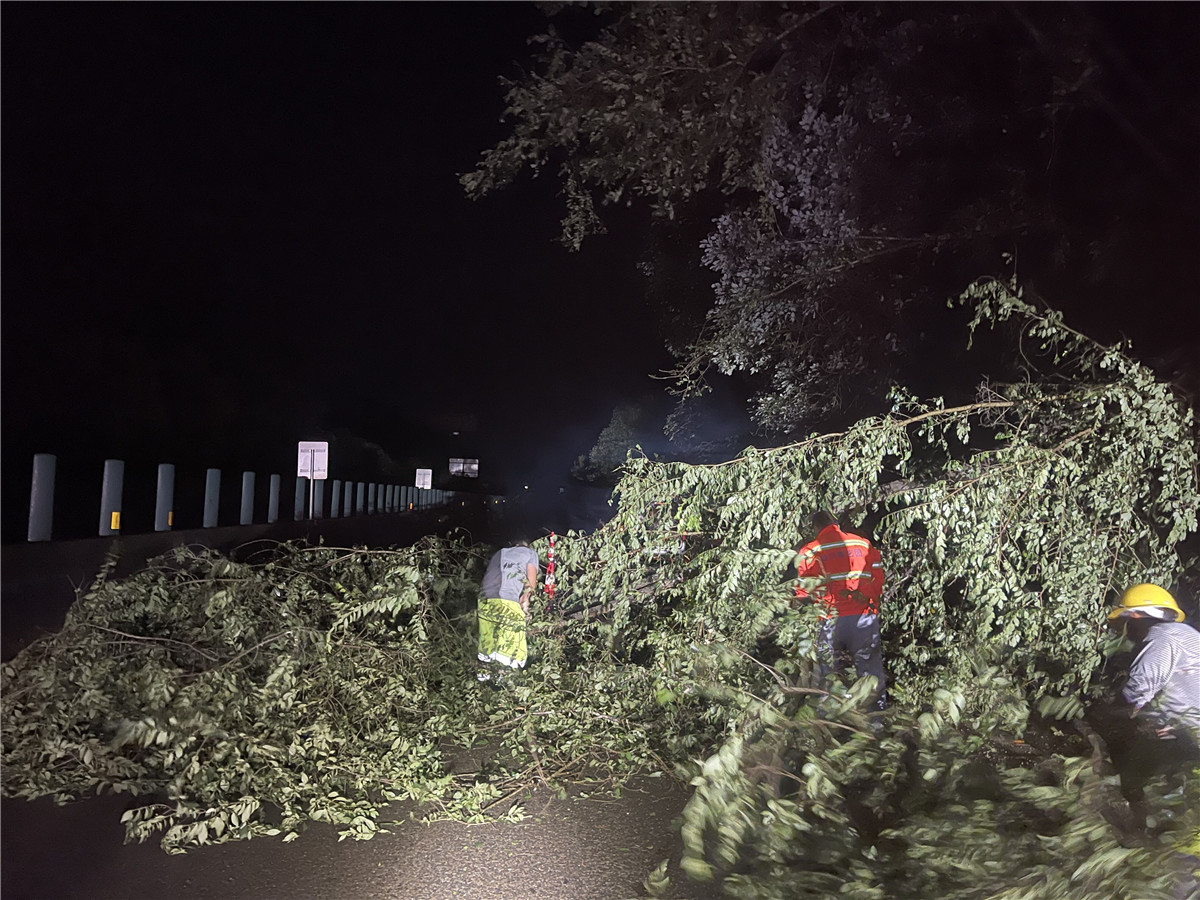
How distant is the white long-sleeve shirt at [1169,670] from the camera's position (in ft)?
13.0

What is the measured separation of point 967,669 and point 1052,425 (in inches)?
59.3

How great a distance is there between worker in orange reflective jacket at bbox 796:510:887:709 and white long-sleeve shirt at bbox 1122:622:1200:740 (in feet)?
4.37

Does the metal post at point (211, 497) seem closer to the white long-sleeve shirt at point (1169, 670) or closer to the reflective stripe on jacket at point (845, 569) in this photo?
the reflective stripe on jacket at point (845, 569)

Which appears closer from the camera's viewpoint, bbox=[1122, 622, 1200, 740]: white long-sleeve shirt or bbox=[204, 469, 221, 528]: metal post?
bbox=[1122, 622, 1200, 740]: white long-sleeve shirt

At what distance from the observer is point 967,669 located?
465 cm

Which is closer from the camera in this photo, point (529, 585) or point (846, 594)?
point (846, 594)

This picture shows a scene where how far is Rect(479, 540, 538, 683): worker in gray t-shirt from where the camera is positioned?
617 centimetres

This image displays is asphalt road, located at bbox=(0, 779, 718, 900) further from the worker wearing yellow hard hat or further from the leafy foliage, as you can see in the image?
the worker wearing yellow hard hat

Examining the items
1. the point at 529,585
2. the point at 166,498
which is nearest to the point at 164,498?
the point at 166,498

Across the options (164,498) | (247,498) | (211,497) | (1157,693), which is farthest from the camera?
(247,498)

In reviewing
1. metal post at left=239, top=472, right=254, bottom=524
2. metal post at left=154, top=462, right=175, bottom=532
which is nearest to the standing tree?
metal post at left=154, top=462, right=175, bottom=532

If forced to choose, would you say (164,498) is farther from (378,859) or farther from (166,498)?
(378,859)

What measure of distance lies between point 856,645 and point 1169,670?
2.23 m

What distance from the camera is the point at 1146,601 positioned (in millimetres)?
4477
